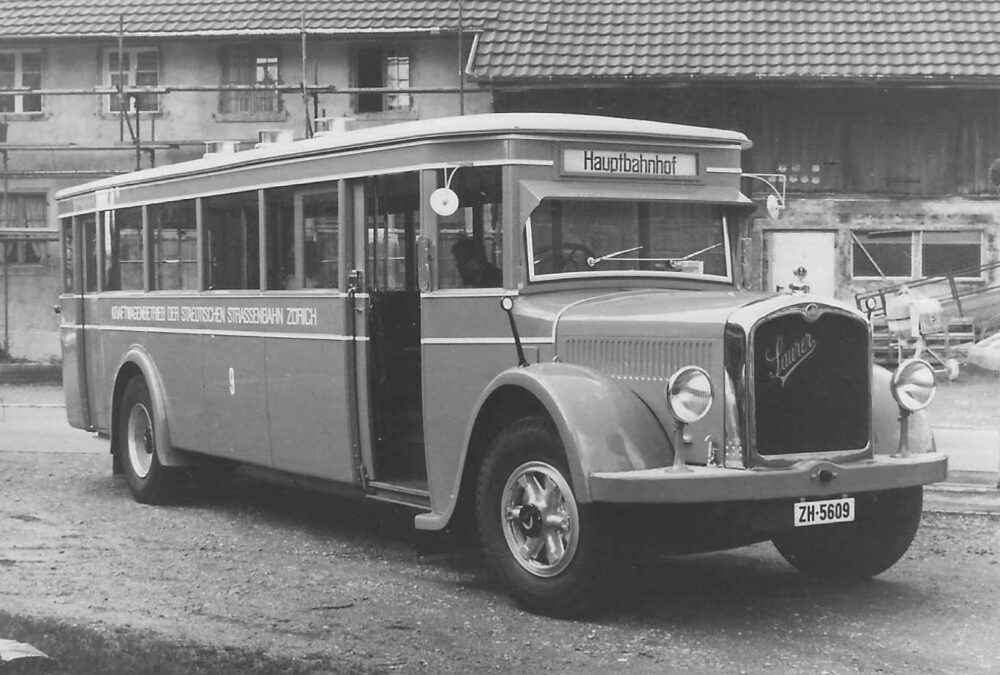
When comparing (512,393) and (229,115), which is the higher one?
(229,115)

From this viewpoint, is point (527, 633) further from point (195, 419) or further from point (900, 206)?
point (900, 206)

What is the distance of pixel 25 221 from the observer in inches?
1147

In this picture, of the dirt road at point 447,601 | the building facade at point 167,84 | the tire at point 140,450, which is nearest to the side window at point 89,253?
the tire at point 140,450

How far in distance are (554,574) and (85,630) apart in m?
2.03

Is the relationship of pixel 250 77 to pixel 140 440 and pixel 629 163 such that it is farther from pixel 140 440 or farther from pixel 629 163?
pixel 629 163

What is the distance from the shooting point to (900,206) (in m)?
25.9

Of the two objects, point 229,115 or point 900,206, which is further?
point 229,115

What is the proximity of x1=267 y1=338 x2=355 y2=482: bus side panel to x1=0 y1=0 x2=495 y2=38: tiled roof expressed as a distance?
17.2 m

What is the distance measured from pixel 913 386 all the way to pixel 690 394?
1391 mm

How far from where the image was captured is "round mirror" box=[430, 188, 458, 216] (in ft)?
26.1

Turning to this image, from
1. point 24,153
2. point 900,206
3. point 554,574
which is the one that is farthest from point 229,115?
point 554,574

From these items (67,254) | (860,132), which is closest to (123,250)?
(67,254)

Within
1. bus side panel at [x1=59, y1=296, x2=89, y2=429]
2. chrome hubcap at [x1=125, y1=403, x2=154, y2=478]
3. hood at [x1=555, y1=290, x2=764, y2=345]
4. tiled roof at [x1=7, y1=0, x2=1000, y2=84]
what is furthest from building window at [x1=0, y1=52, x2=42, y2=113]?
hood at [x1=555, y1=290, x2=764, y2=345]

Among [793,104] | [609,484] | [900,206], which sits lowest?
[609,484]
